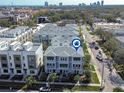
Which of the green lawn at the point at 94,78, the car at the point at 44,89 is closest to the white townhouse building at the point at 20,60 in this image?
the car at the point at 44,89

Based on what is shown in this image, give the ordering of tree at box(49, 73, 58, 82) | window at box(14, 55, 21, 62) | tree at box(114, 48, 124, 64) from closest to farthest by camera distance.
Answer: tree at box(49, 73, 58, 82)
window at box(14, 55, 21, 62)
tree at box(114, 48, 124, 64)

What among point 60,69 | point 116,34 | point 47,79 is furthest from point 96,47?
point 47,79

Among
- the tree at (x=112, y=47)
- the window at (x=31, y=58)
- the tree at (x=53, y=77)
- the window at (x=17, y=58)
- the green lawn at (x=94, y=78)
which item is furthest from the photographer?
the tree at (x=112, y=47)

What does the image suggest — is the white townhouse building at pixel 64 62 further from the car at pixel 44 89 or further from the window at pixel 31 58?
the car at pixel 44 89

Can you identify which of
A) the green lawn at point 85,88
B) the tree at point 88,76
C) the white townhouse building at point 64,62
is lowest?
the green lawn at point 85,88

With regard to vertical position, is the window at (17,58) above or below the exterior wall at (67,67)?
above

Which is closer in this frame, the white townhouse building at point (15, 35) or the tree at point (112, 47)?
the tree at point (112, 47)

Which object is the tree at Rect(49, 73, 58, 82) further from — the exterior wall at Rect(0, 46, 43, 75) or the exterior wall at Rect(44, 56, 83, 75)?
the exterior wall at Rect(0, 46, 43, 75)

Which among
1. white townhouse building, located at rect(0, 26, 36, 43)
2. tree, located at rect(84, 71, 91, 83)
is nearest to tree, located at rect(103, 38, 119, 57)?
tree, located at rect(84, 71, 91, 83)
